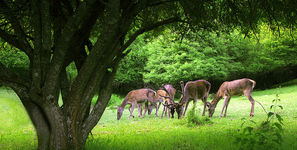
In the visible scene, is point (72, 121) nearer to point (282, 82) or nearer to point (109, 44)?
point (109, 44)

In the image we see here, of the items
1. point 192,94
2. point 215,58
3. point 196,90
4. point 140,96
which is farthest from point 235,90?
point 215,58

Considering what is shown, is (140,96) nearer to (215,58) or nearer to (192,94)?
(192,94)

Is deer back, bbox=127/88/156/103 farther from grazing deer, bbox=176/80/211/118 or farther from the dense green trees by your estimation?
the dense green trees

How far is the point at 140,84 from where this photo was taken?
127ft

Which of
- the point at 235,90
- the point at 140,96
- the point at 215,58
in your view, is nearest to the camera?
the point at 235,90

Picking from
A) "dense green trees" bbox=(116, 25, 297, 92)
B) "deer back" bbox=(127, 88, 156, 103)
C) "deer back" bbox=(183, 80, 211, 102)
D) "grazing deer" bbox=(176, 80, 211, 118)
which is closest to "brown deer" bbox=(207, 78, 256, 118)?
"grazing deer" bbox=(176, 80, 211, 118)

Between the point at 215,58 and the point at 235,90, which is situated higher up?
the point at 215,58

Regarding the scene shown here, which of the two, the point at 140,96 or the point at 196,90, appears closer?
the point at 196,90

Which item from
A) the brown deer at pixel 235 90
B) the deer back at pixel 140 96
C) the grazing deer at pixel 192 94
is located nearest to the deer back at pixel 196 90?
the grazing deer at pixel 192 94

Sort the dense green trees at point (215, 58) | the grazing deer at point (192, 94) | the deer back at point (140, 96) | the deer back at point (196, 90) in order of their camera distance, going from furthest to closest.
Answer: the dense green trees at point (215, 58), the deer back at point (140, 96), the deer back at point (196, 90), the grazing deer at point (192, 94)

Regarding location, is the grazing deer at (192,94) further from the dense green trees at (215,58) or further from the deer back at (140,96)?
the dense green trees at (215,58)

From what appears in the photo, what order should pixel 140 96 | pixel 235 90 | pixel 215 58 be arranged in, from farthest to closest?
pixel 215 58 < pixel 140 96 < pixel 235 90

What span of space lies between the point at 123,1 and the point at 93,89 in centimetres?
195

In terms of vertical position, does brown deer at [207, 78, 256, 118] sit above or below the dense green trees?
below
